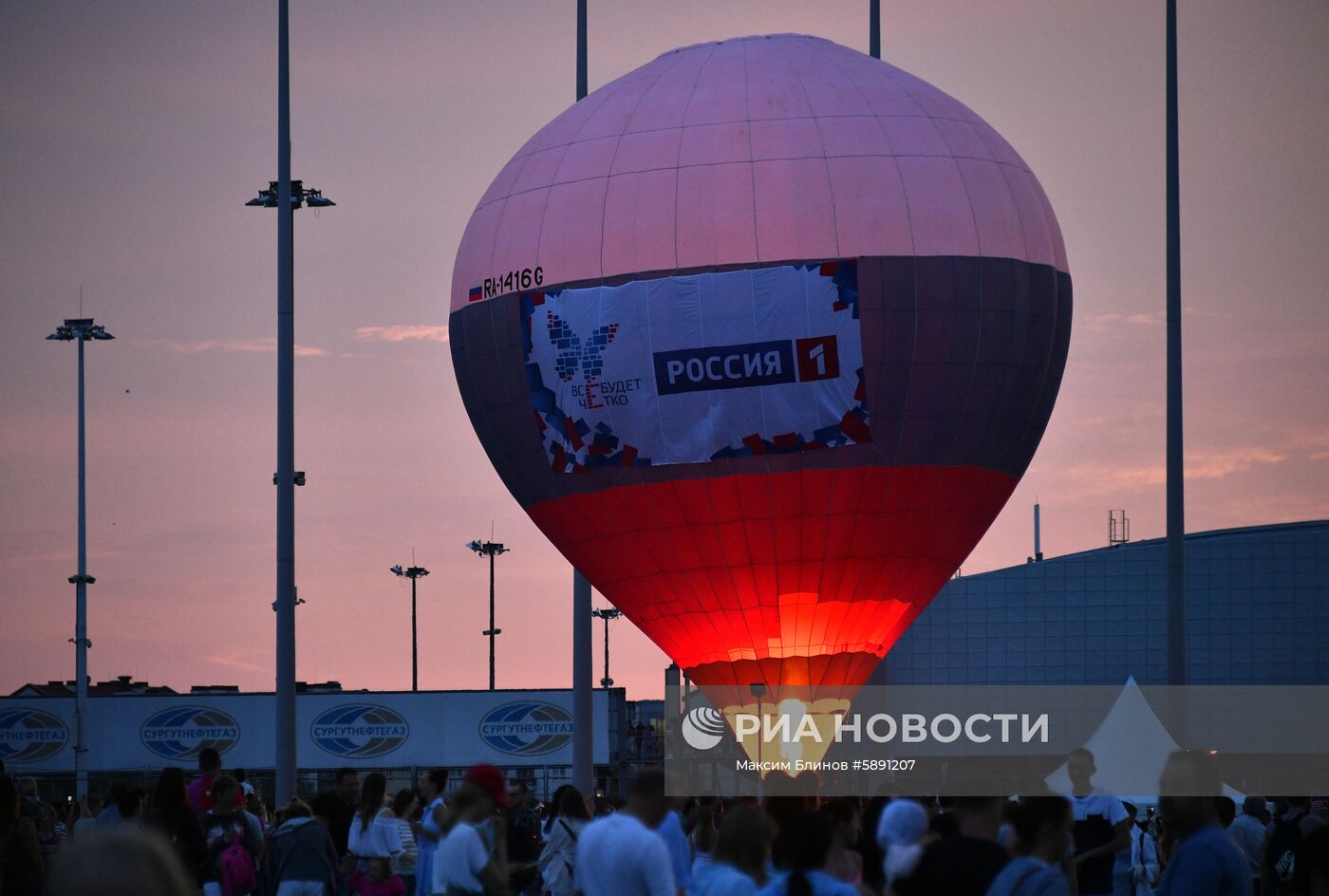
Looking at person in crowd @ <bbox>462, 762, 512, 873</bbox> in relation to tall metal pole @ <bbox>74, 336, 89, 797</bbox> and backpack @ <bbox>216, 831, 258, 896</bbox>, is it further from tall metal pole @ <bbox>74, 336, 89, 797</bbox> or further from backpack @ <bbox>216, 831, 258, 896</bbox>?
tall metal pole @ <bbox>74, 336, 89, 797</bbox>

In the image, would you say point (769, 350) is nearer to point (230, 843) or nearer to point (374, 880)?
point (374, 880)

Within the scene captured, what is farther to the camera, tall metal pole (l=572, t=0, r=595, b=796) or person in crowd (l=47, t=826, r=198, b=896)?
tall metal pole (l=572, t=0, r=595, b=796)

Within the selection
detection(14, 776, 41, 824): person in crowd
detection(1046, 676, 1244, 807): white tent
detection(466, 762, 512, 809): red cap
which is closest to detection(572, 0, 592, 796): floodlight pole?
detection(1046, 676, 1244, 807): white tent

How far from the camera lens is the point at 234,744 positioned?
151ft

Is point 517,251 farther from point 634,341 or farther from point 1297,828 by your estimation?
point 1297,828

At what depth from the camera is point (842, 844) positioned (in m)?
10.1

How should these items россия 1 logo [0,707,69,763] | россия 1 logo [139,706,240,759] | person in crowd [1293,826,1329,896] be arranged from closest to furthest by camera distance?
1. person in crowd [1293,826,1329,896]
2. россия 1 logo [139,706,240,759]
3. россия 1 logo [0,707,69,763]

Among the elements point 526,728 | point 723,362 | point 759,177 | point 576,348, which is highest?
point 759,177

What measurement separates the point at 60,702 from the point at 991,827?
40709 mm

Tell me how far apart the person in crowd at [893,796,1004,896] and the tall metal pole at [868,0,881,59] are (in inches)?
1016

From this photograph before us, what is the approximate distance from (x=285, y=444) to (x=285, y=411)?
463 millimetres

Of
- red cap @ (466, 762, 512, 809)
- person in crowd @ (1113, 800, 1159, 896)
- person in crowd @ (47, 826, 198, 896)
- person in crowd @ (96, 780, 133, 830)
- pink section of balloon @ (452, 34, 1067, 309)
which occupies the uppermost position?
pink section of balloon @ (452, 34, 1067, 309)

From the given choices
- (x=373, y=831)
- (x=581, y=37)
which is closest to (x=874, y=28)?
(x=581, y=37)

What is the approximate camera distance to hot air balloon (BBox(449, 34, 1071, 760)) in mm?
26750
